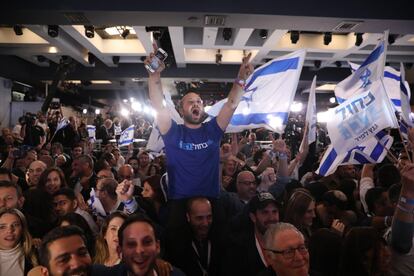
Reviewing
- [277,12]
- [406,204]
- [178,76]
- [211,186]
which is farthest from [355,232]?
[178,76]

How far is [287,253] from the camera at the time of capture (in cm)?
230

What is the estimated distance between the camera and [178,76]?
40.2ft

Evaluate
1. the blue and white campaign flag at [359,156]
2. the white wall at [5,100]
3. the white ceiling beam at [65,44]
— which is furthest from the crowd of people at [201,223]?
the white wall at [5,100]

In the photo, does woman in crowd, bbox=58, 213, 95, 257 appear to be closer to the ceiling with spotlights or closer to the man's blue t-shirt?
the man's blue t-shirt

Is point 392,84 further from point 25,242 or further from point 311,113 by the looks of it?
point 25,242

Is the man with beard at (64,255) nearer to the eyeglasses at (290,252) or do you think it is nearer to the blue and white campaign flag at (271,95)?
the eyeglasses at (290,252)

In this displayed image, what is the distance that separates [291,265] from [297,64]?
325cm

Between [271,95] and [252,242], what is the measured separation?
2.41 metres

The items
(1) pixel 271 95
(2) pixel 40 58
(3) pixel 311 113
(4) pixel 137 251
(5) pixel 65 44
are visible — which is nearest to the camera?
(4) pixel 137 251

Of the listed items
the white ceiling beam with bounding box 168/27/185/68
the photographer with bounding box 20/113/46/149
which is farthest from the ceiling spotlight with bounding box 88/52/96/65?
the photographer with bounding box 20/113/46/149

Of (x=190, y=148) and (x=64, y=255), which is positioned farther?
(x=190, y=148)

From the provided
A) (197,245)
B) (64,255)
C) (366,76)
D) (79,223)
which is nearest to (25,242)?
(79,223)

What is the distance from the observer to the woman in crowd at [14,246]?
9.39ft

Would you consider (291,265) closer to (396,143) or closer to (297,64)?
(297,64)
